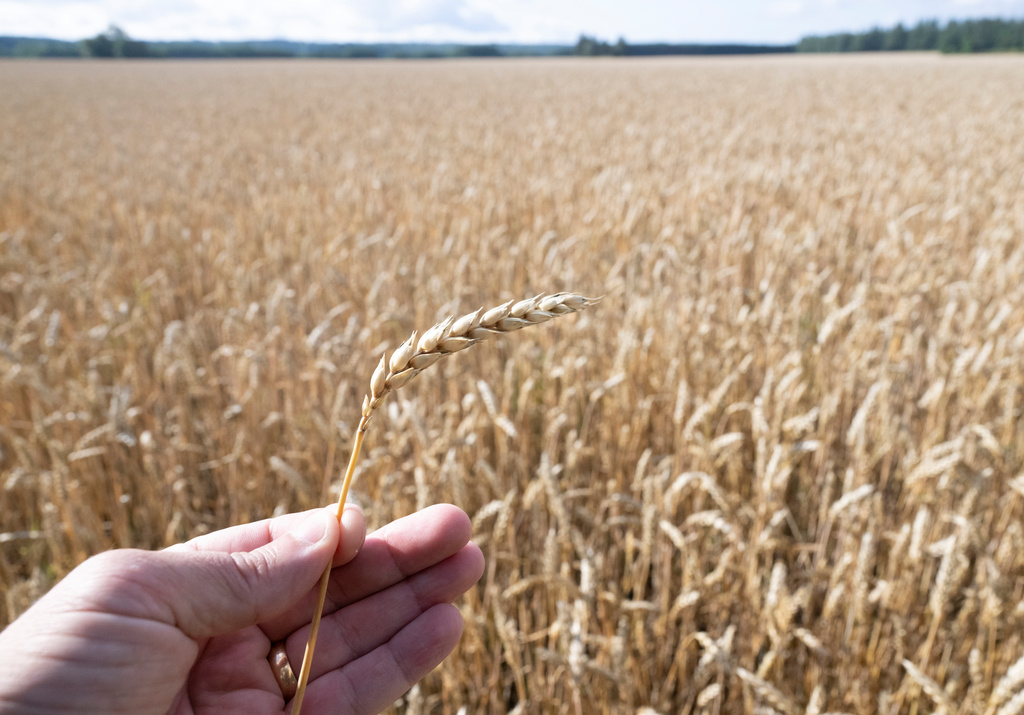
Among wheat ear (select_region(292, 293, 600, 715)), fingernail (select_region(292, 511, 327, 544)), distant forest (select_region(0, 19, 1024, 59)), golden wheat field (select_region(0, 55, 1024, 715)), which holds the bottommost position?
golden wheat field (select_region(0, 55, 1024, 715))

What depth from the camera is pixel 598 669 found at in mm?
1178

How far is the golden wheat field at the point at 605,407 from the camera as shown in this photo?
4.77ft

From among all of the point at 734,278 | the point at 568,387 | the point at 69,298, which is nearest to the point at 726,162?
the point at 734,278

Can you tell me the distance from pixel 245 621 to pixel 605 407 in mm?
1488

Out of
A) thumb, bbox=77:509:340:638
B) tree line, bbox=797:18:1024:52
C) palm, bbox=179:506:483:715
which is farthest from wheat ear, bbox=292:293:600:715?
tree line, bbox=797:18:1024:52

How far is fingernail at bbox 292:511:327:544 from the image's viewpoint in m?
0.95

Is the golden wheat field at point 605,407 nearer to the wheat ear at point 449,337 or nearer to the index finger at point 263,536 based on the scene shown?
the index finger at point 263,536

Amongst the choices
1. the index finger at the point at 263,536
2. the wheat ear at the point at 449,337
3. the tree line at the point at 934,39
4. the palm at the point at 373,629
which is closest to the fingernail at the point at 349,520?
the index finger at the point at 263,536

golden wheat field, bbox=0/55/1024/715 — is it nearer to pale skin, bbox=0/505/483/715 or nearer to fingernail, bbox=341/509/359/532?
pale skin, bbox=0/505/483/715

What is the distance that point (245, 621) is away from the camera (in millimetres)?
897

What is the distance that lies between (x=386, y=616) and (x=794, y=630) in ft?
2.86

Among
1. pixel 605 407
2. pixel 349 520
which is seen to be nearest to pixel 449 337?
pixel 349 520

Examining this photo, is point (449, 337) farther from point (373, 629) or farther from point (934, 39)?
point (934, 39)

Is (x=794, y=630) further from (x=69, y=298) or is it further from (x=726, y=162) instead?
(x=726, y=162)
